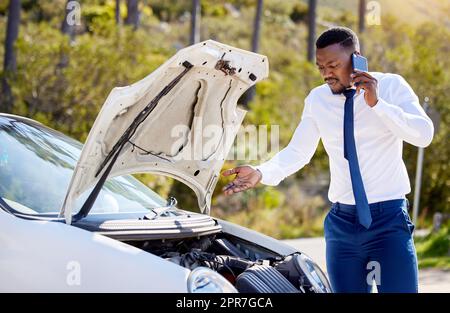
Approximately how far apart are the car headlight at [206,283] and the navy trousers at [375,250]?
753 millimetres

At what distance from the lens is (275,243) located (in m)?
5.23

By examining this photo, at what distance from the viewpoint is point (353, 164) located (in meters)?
4.51

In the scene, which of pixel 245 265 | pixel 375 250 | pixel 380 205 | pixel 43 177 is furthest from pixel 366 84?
pixel 43 177

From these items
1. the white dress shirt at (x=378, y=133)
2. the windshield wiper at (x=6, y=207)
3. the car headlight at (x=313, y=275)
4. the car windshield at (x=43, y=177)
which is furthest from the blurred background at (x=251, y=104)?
the windshield wiper at (x=6, y=207)

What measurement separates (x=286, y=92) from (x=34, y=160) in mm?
17752

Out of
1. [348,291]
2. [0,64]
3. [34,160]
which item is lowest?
[348,291]

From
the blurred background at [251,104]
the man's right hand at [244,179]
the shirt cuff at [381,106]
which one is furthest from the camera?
the blurred background at [251,104]

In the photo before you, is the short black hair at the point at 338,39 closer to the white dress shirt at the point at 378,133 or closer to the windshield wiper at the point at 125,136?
the white dress shirt at the point at 378,133

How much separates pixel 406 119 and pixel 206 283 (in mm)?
1250

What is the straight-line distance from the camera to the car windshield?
4668 mm

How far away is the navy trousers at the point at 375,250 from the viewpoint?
4422 mm

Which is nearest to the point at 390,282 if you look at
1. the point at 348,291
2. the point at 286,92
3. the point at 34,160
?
the point at 348,291
